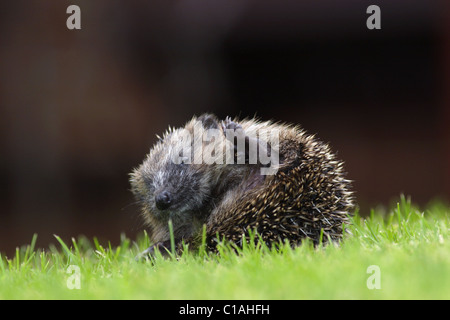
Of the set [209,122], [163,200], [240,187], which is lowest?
[163,200]

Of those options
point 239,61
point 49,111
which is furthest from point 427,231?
point 49,111

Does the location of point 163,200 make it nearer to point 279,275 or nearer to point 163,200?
point 163,200

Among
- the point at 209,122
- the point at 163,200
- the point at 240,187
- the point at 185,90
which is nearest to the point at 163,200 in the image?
the point at 163,200

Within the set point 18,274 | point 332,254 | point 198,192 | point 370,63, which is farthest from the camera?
point 370,63

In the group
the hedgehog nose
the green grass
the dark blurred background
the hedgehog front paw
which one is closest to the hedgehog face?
the hedgehog nose

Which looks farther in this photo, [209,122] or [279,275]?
[209,122]

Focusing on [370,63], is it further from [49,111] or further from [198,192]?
[198,192]

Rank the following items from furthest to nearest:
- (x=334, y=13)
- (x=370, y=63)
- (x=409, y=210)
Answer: (x=370, y=63) < (x=334, y=13) < (x=409, y=210)
